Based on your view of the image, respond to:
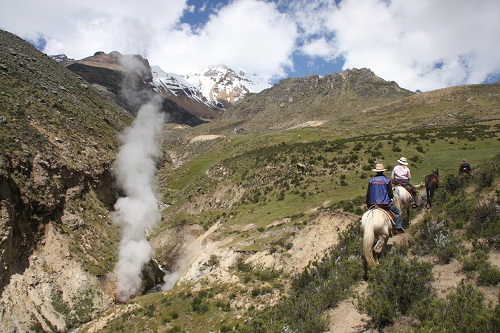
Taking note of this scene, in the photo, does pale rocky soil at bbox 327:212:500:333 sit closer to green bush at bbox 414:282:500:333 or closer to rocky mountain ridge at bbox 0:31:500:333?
green bush at bbox 414:282:500:333

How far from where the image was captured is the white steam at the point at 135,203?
2480 cm

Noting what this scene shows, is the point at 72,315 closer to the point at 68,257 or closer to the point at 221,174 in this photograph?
the point at 68,257

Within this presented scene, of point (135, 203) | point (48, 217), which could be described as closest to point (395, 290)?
point (48, 217)

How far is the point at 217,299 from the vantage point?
16375 mm

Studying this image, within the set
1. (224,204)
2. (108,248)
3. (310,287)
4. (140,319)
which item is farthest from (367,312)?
(224,204)

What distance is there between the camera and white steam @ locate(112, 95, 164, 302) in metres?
24.8

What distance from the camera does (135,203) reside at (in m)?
34.4

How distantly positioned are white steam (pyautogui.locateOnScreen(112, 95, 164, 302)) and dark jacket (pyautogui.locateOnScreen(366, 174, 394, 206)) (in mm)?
19718

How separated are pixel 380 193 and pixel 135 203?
28.8 metres

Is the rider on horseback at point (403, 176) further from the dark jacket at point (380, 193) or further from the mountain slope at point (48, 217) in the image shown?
the mountain slope at point (48, 217)

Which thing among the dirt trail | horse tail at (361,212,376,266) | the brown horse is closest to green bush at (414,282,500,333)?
the dirt trail

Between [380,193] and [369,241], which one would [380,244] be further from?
[380,193]

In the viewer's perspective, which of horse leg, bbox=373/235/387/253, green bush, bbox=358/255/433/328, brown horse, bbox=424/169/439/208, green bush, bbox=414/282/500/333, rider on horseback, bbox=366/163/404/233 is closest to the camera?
green bush, bbox=414/282/500/333

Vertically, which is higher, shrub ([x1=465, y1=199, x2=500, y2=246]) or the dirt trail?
shrub ([x1=465, y1=199, x2=500, y2=246])
